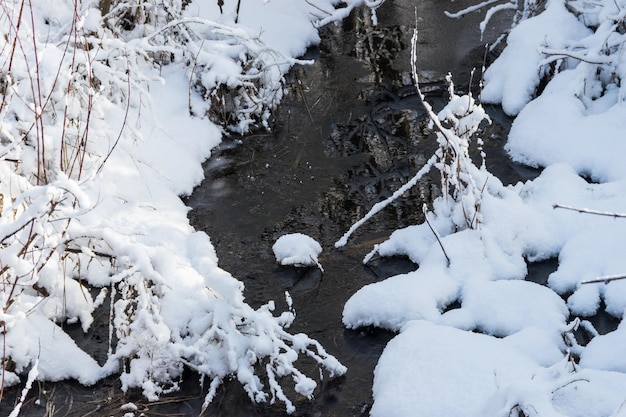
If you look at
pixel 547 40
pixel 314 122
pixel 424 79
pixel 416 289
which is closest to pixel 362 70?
pixel 424 79

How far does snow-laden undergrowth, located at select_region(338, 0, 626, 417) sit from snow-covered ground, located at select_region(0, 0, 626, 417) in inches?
0.6

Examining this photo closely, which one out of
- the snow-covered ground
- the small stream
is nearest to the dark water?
the small stream

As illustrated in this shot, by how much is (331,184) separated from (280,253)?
1.10 m

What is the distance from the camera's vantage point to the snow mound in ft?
18.4

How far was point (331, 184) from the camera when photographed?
21.7ft

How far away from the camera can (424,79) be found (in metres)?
8.23

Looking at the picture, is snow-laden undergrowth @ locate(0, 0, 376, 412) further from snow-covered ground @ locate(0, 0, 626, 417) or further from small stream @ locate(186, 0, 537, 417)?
small stream @ locate(186, 0, 537, 417)

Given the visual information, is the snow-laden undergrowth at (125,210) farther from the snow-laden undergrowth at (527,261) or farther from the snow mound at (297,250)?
the snow-laden undergrowth at (527,261)

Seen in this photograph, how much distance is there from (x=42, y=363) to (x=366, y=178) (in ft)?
10.0

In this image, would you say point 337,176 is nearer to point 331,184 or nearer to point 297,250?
point 331,184

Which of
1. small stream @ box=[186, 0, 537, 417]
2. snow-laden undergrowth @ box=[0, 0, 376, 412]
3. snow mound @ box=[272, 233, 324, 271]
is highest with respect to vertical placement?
snow-laden undergrowth @ box=[0, 0, 376, 412]

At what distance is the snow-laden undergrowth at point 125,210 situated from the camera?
4.47 m

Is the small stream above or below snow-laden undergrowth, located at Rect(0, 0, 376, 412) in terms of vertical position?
below

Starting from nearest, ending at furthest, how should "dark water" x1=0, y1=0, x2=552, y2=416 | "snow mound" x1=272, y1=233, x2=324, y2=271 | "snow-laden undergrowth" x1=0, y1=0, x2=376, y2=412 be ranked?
1. "snow-laden undergrowth" x1=0, y1=0, x2=376, y2=412
2. "dark water" x1=0, y1=0, x2=552, y2=416
3. "snow mound" x1=272, y1=233, x2=324, y2=271
